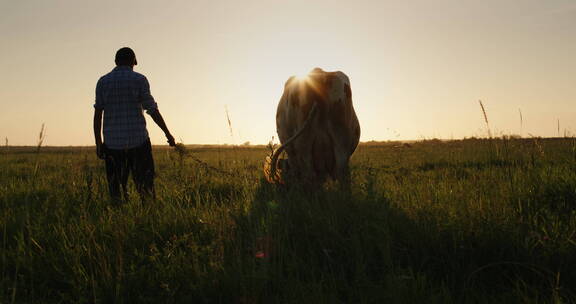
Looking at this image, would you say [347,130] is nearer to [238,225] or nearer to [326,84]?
[326,84]

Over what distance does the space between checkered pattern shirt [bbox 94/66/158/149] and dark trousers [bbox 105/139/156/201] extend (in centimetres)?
12

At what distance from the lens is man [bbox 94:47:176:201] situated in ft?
15.8

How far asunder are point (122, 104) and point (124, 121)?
9.1 inches

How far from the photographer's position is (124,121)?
484 centimetres

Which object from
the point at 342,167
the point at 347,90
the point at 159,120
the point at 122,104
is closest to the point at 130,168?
the point at 159,120

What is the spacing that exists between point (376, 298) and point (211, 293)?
36.8 inches

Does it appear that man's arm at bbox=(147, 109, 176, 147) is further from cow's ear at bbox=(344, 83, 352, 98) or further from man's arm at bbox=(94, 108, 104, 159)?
cow's ear at bbox=(344, 83, 352, 98)

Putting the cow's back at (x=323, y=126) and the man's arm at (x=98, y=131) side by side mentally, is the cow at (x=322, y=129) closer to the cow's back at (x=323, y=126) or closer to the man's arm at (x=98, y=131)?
the cow's back at (x=323, y=126)

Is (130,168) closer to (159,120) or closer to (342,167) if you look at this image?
(159,120)

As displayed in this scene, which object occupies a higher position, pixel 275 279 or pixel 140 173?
pixel 140 173

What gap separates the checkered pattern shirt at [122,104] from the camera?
480 cm

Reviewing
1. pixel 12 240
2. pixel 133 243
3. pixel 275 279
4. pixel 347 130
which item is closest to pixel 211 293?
pixel 275 279

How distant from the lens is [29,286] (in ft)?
7.81

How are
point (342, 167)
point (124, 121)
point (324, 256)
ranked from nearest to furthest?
point (324, 256), point (342, 167), point (124, 121)
